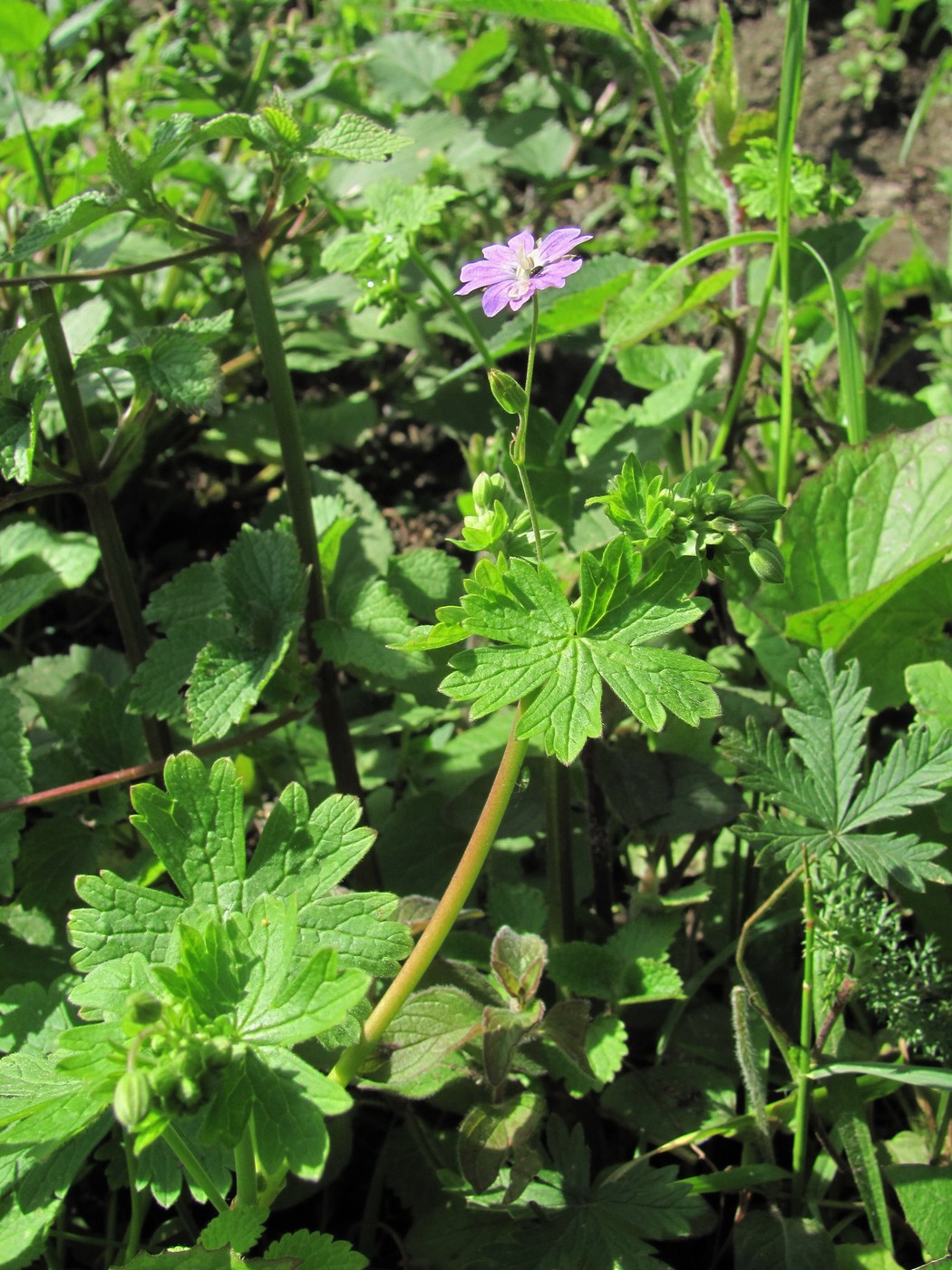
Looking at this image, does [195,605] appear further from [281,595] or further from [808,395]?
[808,395]

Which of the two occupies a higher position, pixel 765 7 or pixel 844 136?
pixel 765 7

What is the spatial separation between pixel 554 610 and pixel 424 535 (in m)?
1.56

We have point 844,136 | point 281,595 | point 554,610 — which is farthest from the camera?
point 844,136

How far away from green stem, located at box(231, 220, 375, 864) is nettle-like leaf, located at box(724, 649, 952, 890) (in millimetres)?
661

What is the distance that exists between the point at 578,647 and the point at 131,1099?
1.98 ft

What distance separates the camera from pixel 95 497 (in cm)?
167

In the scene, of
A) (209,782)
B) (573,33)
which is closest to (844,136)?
(573,33)

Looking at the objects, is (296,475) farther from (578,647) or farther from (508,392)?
(578,647)

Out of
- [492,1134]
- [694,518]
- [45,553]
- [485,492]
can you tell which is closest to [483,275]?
[485,492]

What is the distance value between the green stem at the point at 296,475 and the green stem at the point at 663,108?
929mm

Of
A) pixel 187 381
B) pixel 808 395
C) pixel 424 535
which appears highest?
pixel 187 381

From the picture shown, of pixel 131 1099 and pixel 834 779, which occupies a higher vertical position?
pixel 131 1099

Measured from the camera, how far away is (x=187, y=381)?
1.49m

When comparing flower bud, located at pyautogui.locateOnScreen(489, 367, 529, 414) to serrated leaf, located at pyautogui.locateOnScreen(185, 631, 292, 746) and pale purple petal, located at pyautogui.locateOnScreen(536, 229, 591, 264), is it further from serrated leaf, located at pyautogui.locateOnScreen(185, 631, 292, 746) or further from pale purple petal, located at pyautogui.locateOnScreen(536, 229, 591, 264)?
serrated leaf, located at pyautogui.locateOnScreen(185, 631, 292, 746)
